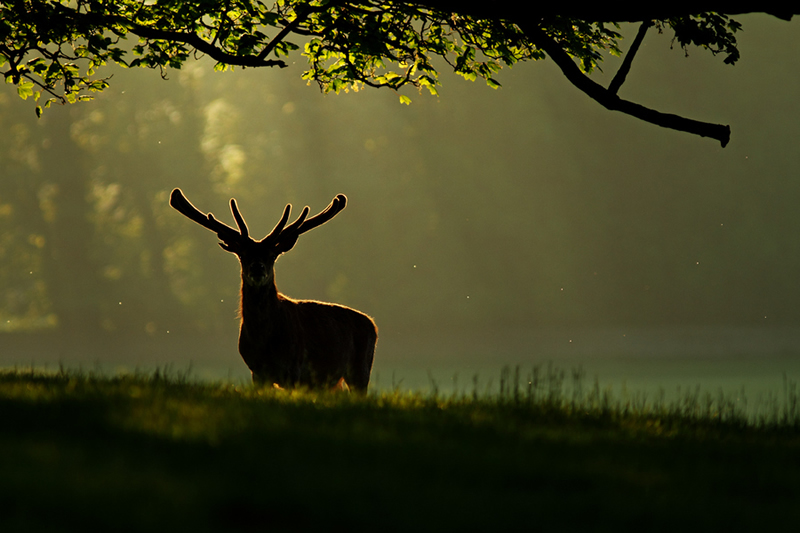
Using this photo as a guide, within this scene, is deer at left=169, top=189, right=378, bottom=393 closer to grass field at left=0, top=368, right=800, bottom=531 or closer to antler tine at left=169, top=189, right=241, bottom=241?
antler tine at left=169, top=189, right=241, bottom=241

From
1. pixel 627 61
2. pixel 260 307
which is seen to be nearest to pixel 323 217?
pixel 260 307

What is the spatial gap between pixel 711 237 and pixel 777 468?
310ft

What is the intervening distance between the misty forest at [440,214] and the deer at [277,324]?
26.7 m

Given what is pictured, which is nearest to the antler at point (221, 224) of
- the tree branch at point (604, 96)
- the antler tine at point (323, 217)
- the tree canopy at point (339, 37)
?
the antler tine at point (323, 217)

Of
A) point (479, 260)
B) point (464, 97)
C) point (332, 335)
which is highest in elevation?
point (464, 97)

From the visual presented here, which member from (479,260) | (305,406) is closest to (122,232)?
(479,260)

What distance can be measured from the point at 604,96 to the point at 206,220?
528cm

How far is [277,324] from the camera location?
10109 mm

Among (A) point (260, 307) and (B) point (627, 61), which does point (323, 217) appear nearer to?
(A) point (260, 307)

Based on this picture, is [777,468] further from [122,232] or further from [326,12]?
[122,232]

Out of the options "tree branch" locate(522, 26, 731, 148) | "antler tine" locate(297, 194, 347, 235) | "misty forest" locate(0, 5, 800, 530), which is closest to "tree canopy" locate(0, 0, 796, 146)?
"tree branch" locate(522, 26, 731, 148)

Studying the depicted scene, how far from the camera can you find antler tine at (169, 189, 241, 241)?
401 inches

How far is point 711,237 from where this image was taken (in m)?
95.3

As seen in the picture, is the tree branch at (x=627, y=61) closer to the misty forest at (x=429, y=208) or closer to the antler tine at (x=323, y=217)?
the antler tine at (x=323, y=217)
